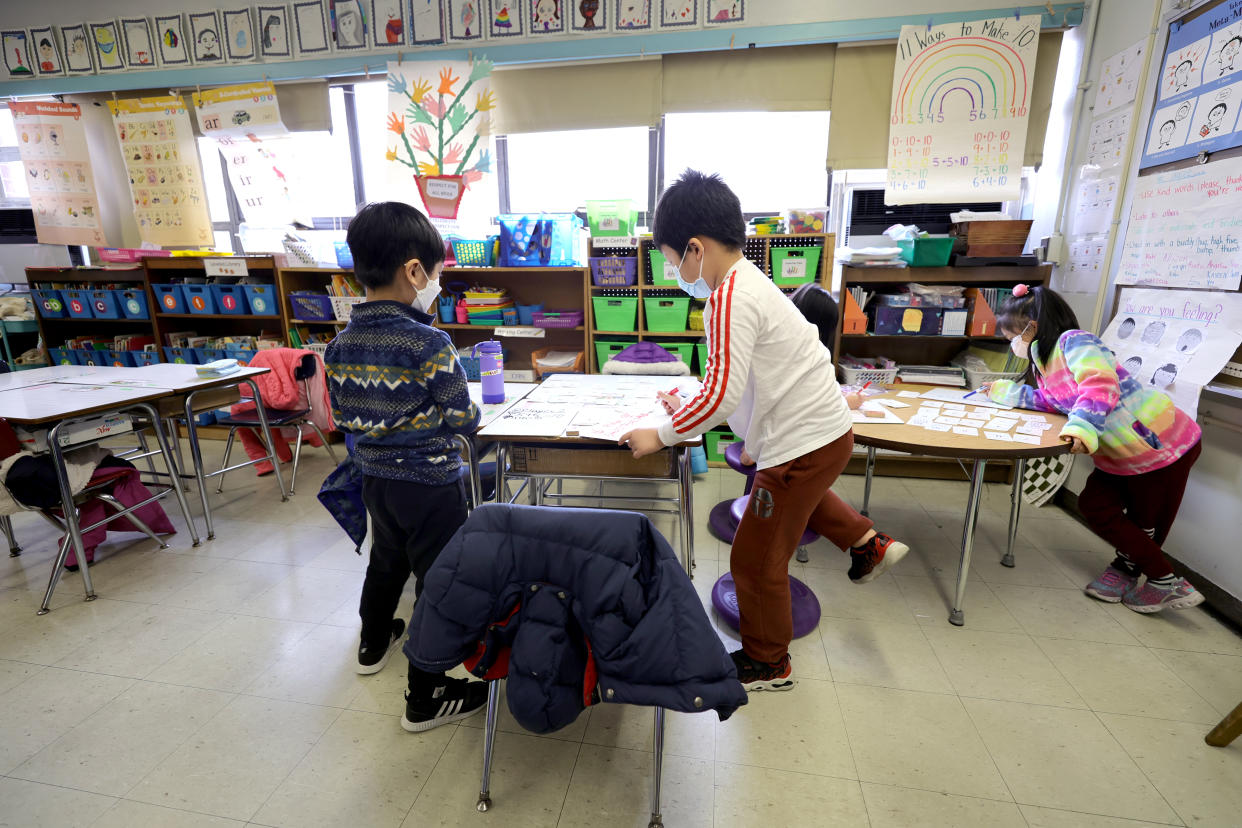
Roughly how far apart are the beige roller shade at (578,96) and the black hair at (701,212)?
2.44m

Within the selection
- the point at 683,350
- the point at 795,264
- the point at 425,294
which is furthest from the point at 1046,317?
the point at 425,294

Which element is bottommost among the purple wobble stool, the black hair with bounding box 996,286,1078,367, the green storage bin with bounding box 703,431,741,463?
the purple wobble stool

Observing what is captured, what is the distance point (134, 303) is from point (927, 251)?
5349 mm

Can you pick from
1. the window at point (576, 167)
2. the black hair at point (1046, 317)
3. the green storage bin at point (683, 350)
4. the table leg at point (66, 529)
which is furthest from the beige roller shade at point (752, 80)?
the table leg at point (66, 529)

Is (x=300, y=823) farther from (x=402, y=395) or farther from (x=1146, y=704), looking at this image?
(x=1146, y=704)

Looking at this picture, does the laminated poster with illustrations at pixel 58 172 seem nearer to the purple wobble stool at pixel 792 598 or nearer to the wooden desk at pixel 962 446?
the purple wobble stool at pixel 792 598

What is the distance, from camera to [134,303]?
4.12m

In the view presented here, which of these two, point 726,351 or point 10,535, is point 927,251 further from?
point 10,535

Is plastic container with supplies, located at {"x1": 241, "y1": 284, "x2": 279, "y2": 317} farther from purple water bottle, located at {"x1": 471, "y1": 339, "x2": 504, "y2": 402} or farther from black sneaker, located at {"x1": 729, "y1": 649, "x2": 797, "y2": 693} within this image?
black sneaker, located at {"x1": 729, "y1": 649, "x2": 797, "y2": 693}

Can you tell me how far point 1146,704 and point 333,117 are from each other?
5.22 metres

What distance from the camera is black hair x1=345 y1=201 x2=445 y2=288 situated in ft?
4.62

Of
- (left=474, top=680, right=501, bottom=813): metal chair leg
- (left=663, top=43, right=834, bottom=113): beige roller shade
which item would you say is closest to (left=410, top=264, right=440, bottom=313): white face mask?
(left=474, top=680, right=501, bottom=813): metal chair leg

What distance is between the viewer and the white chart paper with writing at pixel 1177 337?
2.03m

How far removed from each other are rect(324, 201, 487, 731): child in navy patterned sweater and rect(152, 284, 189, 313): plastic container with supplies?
3.51 m
